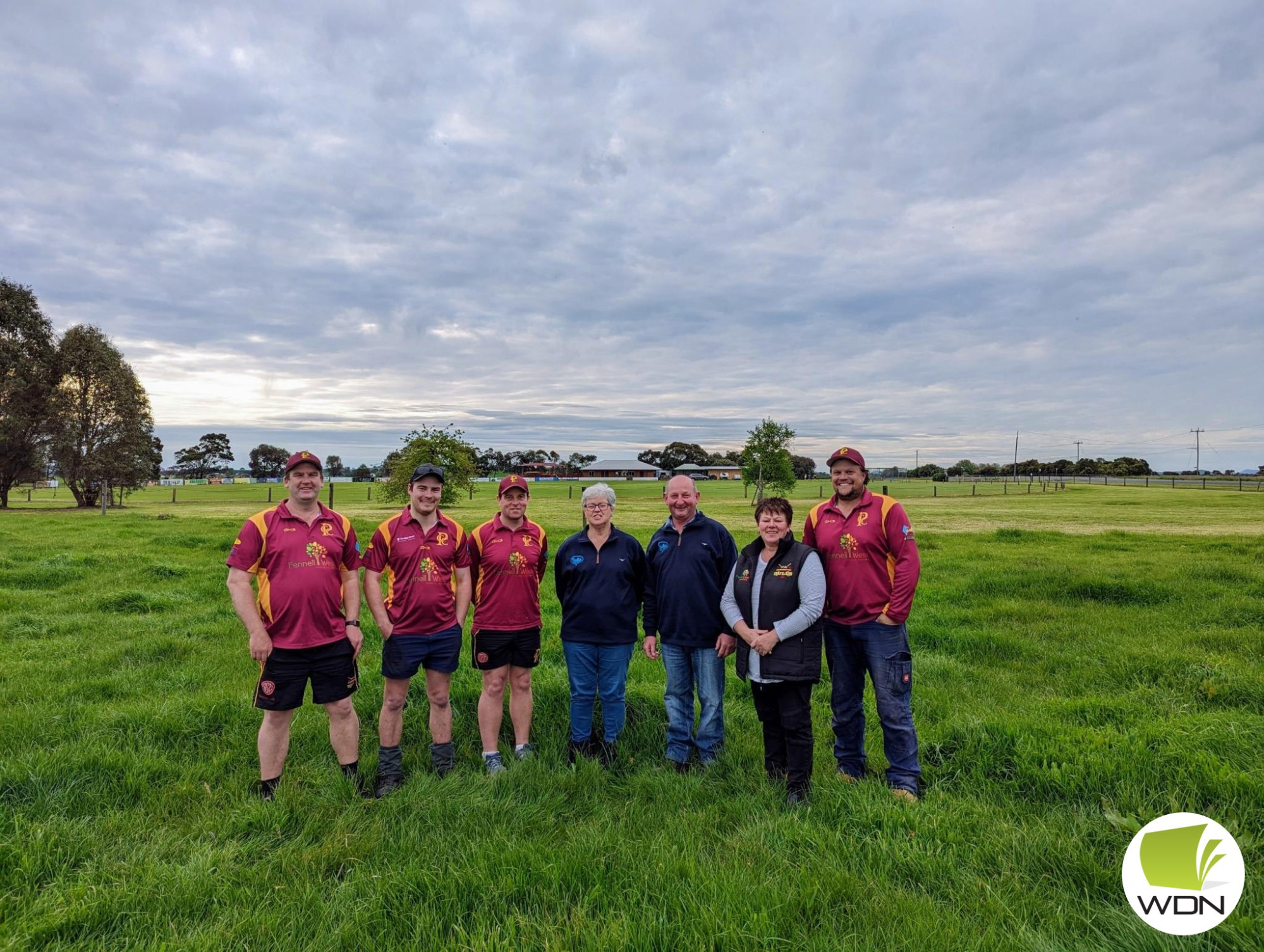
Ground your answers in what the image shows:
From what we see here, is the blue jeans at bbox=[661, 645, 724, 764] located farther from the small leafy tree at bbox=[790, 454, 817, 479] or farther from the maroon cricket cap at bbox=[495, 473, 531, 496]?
the small leafy tree at bbox=[790, 454, 817, 479]

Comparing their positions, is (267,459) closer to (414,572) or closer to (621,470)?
(621,470)

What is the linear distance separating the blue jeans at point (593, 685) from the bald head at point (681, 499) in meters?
1.08

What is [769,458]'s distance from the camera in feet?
147

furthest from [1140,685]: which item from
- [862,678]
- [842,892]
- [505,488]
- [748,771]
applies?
[505,488]

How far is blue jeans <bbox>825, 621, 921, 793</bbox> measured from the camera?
4305 mm

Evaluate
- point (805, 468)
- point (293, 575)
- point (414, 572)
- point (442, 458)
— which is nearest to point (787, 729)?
point (414, 572)

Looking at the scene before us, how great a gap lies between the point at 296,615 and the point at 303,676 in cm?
42

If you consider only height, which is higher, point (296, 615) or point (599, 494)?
point (599, 494)

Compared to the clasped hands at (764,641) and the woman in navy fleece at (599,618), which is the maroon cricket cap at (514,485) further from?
the clasped hands at (764,641)

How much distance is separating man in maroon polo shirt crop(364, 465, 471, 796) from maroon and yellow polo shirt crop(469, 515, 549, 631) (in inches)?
7.9

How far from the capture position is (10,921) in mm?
2838

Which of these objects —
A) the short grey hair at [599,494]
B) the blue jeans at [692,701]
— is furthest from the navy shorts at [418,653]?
the blue jeans at [692,701]

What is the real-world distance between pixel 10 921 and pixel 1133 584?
507 inches

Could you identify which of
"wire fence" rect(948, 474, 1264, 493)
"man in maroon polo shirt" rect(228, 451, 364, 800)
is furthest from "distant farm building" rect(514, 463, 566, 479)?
"man in maroon polo shirt" rect(228, 451, 364, 800)
